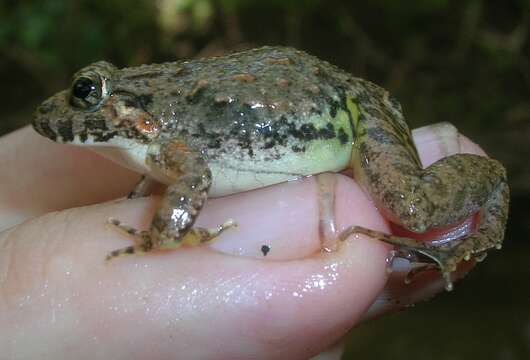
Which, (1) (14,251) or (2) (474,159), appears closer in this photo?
(1) (14,251)

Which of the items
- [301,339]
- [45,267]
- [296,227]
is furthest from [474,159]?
[45,267]

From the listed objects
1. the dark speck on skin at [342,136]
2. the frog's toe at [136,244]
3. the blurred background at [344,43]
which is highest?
the dark speck on skin at [342,136]

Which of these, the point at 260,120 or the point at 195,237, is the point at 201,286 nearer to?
the point at 195,237

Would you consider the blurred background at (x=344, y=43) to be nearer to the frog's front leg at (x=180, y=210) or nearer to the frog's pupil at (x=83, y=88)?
the frog's front leg at (x=180, y=210)

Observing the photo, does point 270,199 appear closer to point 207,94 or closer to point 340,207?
point 340,207

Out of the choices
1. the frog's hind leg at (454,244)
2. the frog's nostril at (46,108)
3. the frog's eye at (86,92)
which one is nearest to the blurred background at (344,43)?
the frog's hind leg at (454,244)

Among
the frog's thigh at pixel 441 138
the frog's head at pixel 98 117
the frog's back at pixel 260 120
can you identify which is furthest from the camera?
the frog's thigh at pixel 441 138
